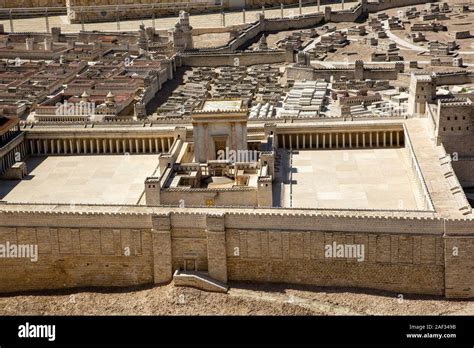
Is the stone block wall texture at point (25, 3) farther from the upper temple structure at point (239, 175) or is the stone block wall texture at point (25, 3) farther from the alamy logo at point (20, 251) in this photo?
the alamy logo at point (20, 251)

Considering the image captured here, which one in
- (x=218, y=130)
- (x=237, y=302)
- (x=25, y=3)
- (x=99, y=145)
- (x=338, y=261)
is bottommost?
(x=237, y=302)

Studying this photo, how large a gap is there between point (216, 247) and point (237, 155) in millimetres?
12823

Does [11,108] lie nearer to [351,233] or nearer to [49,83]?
[49,83]

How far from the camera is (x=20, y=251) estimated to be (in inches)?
1950

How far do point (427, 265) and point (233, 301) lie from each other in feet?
34.7

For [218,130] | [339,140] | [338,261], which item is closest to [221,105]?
[218,130]

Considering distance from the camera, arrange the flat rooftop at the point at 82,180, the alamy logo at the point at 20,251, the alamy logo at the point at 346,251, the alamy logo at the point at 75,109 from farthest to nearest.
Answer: the alamy logo at the point at 75,109 < the flat rooftop at the point at 82,180 < the alamy logo at the point at 20,251 < the alamy logo at the point at 346,251

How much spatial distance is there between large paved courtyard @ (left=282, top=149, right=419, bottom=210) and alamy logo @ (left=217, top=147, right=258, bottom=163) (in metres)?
2.40

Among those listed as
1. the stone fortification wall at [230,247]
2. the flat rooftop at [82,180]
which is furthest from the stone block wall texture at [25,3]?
the stone fortification wall at [230,247]

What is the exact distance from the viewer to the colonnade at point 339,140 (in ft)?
211

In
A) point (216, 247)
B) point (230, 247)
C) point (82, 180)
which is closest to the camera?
point (216, 247)

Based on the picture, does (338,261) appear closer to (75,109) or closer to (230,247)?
(230,247)

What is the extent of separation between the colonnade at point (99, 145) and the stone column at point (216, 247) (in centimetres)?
1848

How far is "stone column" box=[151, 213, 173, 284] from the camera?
47938 mm
